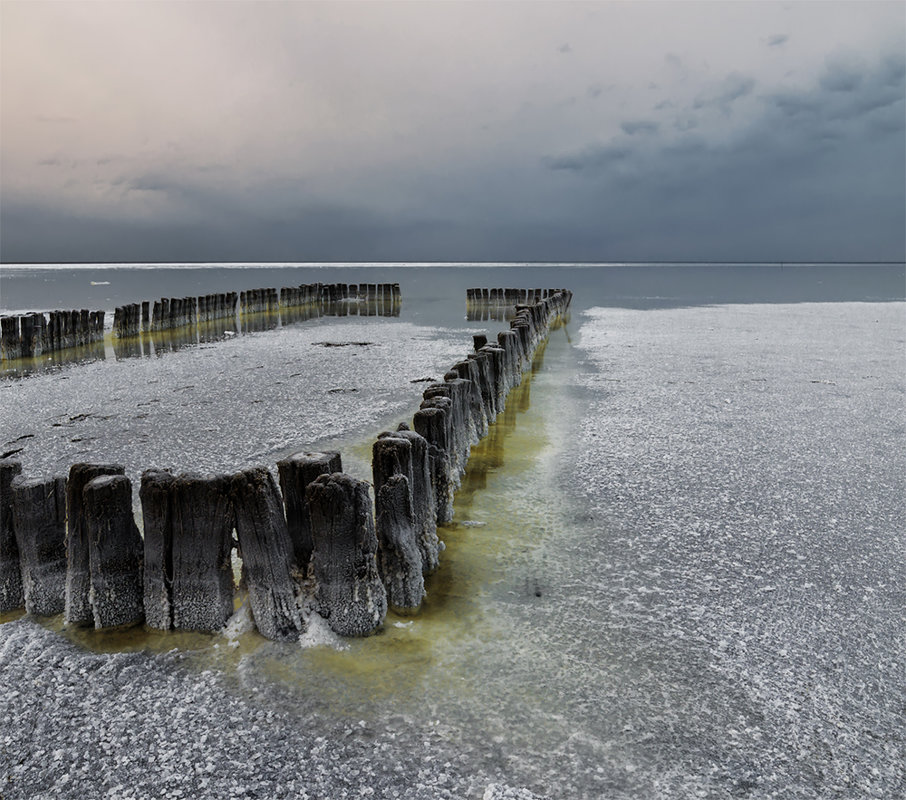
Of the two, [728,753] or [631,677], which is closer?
[728,753]

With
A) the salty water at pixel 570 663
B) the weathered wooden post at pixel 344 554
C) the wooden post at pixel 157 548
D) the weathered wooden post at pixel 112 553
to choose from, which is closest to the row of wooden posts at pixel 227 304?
the salty water at pixel 570 663

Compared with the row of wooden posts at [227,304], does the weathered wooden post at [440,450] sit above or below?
below

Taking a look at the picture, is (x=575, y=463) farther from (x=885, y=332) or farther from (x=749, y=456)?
(x=885, y=332)

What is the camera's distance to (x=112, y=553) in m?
3.74

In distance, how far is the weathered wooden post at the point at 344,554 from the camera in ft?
12.0

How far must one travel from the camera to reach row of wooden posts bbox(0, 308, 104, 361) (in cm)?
1455

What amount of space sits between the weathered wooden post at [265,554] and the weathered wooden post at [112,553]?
2.12 feet

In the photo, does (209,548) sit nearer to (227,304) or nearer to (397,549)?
(397,549)

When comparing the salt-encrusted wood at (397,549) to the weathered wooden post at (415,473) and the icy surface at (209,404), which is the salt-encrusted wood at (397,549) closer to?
the weathered wooden post at (415,473)

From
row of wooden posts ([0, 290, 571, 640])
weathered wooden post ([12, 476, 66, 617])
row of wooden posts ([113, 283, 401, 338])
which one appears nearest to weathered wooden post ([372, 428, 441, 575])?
row of wooden posts ([0, 290, 571, 640])

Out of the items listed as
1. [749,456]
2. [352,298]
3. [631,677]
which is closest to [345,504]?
[631,677]

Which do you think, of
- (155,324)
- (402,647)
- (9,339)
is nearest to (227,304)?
(155,324)

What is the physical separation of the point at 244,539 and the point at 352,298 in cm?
3525

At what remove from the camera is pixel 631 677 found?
131 inches
